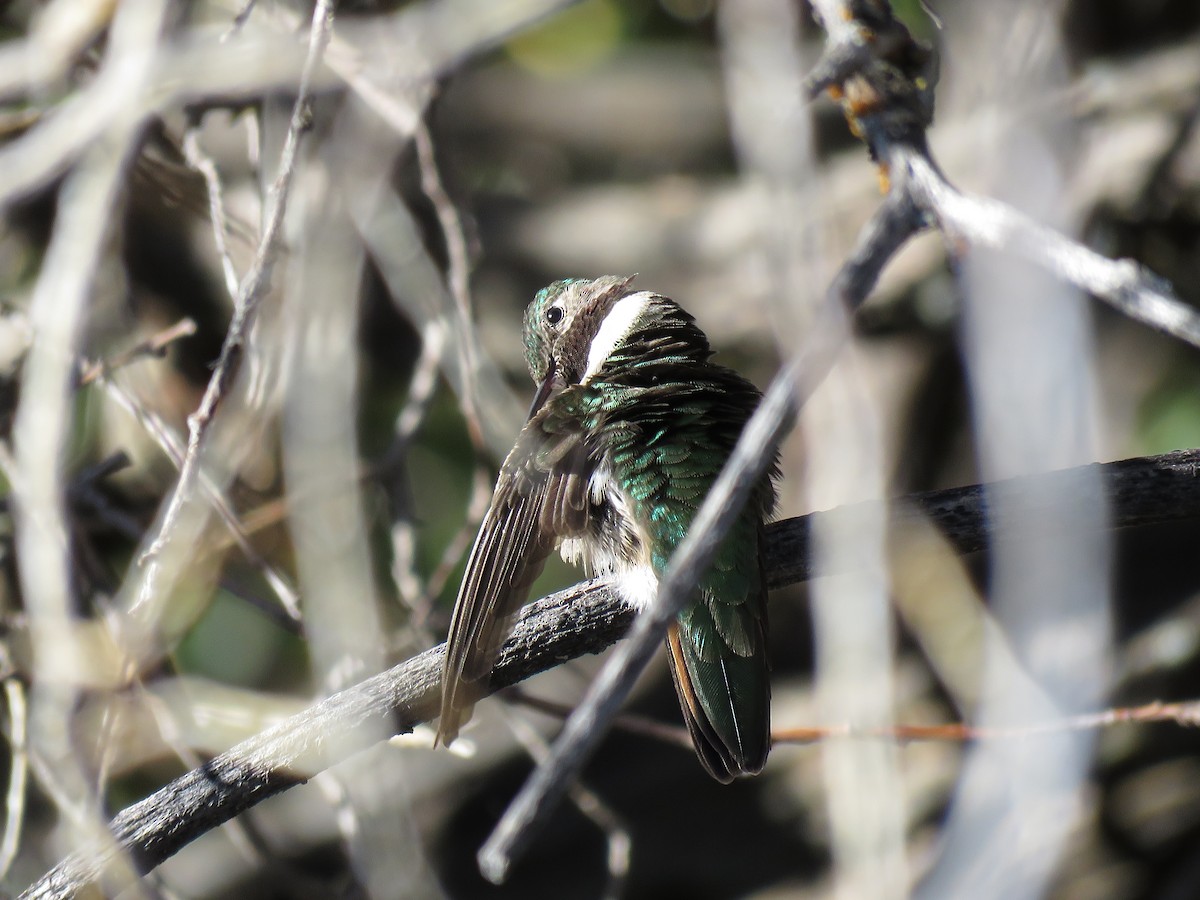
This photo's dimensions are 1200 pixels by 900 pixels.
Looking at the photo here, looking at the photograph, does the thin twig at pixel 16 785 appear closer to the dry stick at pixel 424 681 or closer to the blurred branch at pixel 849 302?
the dry stick at pixel 424 681

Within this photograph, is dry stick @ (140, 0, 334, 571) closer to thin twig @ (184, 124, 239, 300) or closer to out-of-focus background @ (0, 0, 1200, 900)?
out-of-focus background @ (0, 0, 1200, 900)

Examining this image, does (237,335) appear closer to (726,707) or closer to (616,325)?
(726,707)

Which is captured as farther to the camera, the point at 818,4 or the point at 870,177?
the point at 870,177

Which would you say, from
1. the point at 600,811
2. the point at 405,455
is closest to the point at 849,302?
the point at 600,811

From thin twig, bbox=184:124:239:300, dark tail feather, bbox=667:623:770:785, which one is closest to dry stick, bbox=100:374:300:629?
thin twig, bbox=184:124:239:300

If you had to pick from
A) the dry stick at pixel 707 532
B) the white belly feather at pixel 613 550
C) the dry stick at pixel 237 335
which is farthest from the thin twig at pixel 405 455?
the dry stick at pixel 707 532

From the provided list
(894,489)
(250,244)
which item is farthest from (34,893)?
(894,489)

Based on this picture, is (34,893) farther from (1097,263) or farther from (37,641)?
(1097,263)
